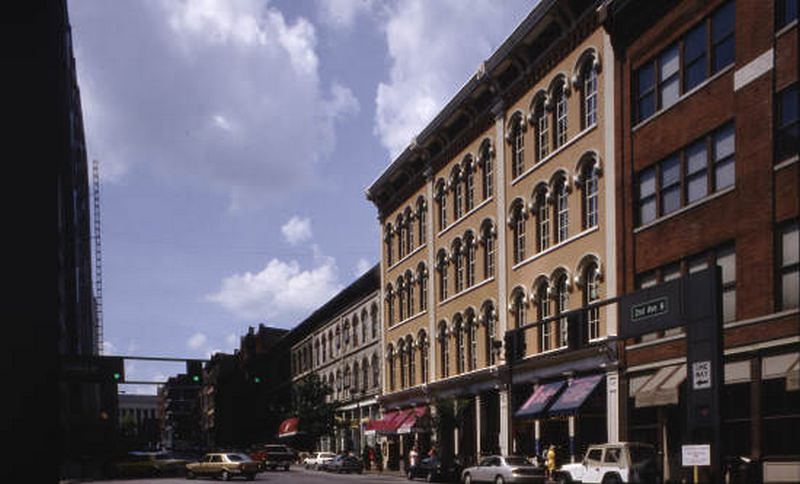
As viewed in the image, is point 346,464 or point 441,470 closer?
point 441,470

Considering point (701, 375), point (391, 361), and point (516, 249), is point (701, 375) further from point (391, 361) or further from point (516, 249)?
point (391, 361)

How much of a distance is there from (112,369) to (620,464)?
2831cm

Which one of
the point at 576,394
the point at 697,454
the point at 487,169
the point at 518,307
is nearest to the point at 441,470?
the point at 518,307

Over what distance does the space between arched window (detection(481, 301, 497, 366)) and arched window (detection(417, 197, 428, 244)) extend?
35.9 feet

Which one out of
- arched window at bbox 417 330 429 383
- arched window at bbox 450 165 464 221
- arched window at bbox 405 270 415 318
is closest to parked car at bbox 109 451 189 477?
arched window at bbox 417 330 429 383

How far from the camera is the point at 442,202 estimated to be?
5669 centimetres

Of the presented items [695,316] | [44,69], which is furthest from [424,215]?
[44,69]

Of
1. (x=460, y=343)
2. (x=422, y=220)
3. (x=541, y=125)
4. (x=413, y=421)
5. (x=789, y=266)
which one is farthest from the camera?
(x=422, y=220)

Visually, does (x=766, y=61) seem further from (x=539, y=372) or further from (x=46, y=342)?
(x=46, y=342)

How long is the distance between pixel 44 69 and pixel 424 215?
1834 inches

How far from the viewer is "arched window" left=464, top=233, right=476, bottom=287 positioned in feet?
169

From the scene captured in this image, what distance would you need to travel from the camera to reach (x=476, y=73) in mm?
47719

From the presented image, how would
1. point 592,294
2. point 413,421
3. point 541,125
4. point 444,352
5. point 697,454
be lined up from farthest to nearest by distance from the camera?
point 413,421 < point 444,352 < point 541,125 < point 592,294 < point 697,454

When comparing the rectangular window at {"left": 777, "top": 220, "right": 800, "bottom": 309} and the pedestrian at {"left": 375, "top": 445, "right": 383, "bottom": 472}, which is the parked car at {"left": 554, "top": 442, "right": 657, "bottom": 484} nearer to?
the rectangular window at {"left": 777, "top": 220, "right": 800, "bottom": 309}
